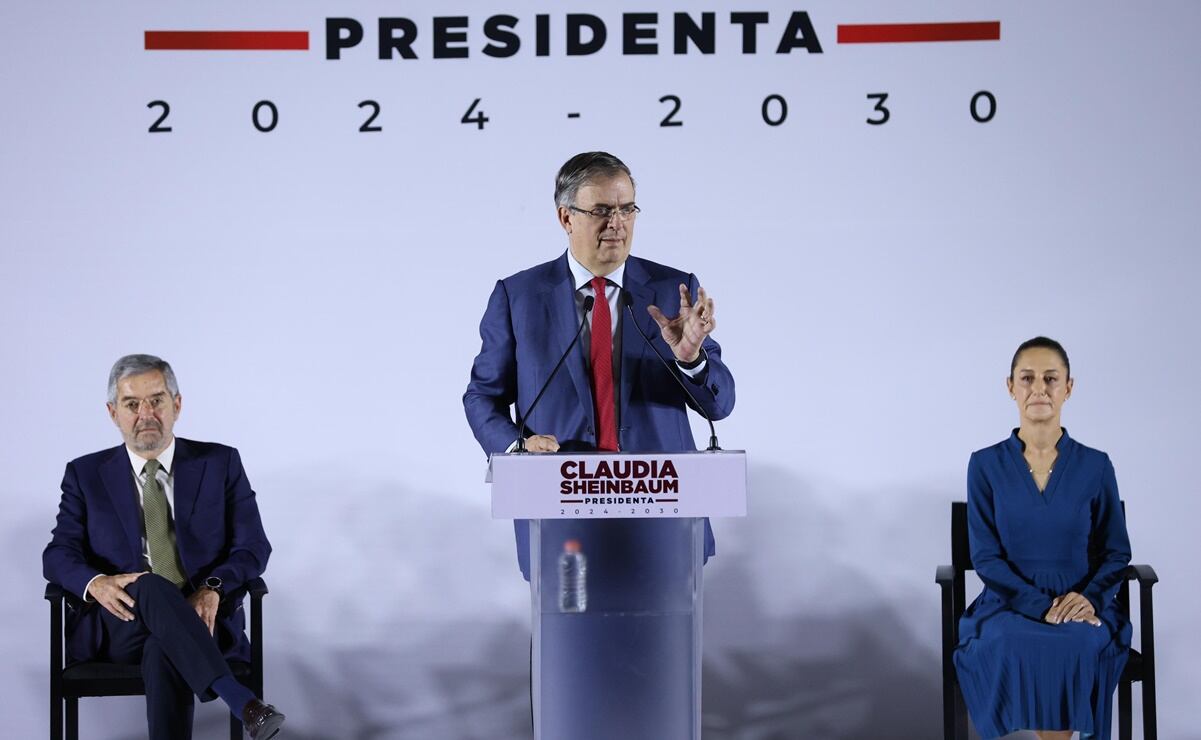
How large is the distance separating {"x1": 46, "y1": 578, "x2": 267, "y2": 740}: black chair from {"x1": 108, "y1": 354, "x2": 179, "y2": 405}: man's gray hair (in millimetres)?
597

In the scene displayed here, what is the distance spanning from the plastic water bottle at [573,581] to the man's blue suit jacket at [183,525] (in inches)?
60.0

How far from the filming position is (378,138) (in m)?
4.76

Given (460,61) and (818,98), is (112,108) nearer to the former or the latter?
(460,61)

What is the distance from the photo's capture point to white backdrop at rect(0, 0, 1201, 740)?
469cm

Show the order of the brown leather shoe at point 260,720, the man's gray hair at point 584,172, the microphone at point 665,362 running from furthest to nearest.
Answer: the brown leather shoe at point 260,720 < the man's gray hair at point 584,172 < the microphone at point 665,362

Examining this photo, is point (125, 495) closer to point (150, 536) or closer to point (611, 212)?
point (150, 536)

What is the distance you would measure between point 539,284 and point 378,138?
55.5 inches

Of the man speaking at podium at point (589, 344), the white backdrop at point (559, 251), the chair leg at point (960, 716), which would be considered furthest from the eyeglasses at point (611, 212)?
the chair leg at point (960, 716)

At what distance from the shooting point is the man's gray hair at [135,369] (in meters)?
4.13

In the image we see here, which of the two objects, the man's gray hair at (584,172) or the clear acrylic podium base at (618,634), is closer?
the clear acrylic podium base at (618,634)

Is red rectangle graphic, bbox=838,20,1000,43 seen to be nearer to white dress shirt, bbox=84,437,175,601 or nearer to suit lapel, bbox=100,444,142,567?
white dress shirt, bbox=84,437,175,601

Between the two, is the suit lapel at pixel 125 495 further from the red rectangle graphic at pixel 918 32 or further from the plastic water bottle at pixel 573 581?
the red rectangle graphic at pixel 918 32

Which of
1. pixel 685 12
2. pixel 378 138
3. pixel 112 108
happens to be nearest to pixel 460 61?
pixel 378 138

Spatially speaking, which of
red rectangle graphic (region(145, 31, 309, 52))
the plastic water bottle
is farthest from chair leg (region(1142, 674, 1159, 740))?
red rectangle graphic (region(145, 31, 309, 52))
